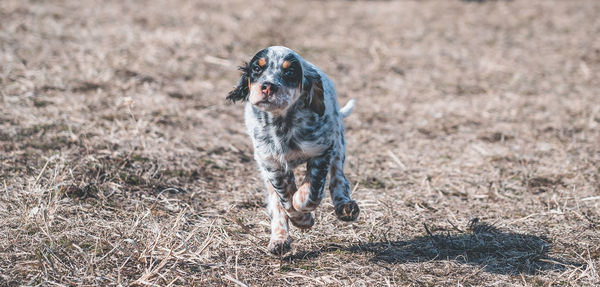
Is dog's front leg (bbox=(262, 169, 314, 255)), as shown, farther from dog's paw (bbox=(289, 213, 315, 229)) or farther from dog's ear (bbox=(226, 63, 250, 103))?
dog's ear (bbox=(226, 63, 250, 103))

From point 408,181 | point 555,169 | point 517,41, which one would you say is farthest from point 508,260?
point 517,41

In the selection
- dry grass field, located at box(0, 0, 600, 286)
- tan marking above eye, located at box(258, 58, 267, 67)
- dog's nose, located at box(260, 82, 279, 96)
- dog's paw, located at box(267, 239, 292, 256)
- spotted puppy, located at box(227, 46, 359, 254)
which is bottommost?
dry grass field, located at box(0, 0, 600, 286)

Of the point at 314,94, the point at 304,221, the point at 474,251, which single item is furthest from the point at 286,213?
the point at 474,251

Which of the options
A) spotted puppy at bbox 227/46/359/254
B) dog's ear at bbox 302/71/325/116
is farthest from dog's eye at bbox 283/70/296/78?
dog's ear at bbox 302/71/325/116

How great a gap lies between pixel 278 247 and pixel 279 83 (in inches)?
45.7

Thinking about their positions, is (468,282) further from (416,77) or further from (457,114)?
(416,77)

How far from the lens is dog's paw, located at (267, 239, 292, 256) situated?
163 inches

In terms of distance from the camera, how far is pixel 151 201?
4.96 metres

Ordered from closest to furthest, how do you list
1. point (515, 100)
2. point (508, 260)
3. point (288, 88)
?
1. point (288, 88)
2. point (508, 260)
3. point (515, 100)

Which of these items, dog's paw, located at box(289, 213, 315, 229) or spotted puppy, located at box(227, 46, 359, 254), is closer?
spotted puppy, located at box(227, 46, 359, 254)

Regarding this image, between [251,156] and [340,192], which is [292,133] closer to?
[340,192]

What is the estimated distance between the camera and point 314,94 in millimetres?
4047

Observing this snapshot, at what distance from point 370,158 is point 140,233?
282 cm

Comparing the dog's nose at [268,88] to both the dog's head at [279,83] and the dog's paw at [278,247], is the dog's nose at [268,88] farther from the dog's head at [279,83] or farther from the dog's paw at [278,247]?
the dog's paw at [278,247]
